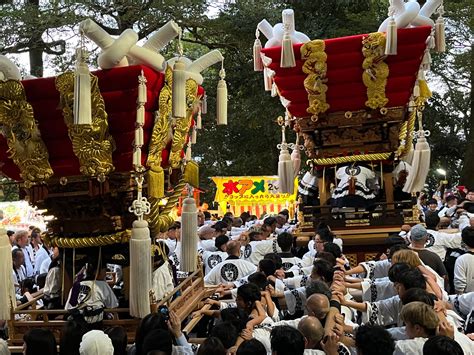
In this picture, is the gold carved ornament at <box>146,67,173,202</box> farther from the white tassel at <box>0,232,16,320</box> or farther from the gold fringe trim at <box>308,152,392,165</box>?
the gold fringe trim at <box>308,152,392,165</box>

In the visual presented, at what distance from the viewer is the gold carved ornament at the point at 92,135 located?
3.95 metres

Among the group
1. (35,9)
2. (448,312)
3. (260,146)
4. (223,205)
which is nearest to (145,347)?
(448,312)

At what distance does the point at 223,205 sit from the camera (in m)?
14.1

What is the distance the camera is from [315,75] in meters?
6.97

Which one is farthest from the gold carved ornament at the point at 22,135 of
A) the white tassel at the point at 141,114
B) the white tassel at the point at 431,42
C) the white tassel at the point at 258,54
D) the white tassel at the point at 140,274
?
the white tassel at the point at 431,42

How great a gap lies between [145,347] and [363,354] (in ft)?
3.54

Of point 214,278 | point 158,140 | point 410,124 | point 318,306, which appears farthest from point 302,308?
point 410,124

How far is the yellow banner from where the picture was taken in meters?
13.7

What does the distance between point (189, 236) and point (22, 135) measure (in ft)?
5.26

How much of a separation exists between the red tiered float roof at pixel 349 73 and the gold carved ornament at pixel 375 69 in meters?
0.07

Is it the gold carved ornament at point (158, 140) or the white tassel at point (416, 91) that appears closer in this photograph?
the gold carved ornament at point (158, 140)

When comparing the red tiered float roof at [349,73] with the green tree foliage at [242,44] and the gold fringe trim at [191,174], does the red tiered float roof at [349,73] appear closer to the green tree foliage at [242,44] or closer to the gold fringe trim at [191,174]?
the gold fringe trim at [191,174]

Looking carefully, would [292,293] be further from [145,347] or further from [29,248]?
[29,248]

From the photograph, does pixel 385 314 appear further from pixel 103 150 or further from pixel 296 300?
pixel 103 150
